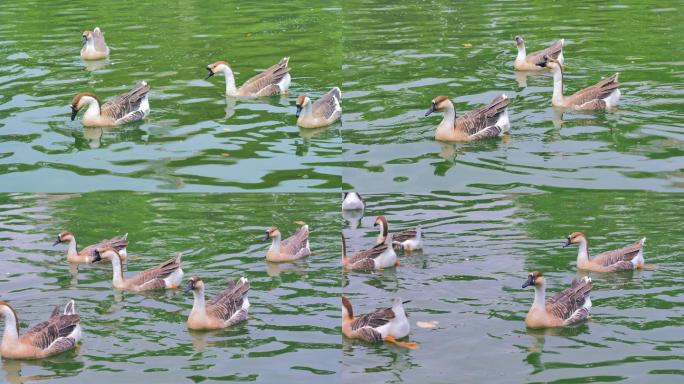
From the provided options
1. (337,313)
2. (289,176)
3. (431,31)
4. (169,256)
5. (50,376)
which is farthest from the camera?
(431,31)

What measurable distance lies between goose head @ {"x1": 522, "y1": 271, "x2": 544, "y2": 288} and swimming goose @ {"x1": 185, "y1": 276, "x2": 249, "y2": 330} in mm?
3831

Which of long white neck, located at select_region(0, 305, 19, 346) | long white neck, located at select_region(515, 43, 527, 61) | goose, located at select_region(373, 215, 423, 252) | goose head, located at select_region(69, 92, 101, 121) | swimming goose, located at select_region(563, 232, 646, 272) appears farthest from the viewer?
long white neck, located at select_region(515, 43, 527, 61)

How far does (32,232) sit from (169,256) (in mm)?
2471

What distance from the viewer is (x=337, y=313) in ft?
A: 50.5

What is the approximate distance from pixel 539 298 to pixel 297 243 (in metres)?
4.20

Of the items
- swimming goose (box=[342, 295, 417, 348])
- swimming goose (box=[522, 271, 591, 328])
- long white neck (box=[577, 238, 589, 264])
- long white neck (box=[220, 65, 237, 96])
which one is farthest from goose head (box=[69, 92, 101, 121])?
swimming goose (box=[522, 271, 591, 328])

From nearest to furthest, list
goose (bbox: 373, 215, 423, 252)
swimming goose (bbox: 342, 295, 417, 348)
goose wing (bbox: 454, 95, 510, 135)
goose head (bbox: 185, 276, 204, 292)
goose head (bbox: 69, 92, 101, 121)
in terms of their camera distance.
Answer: swimming goose (bbox: 342, 295, 417, 348) → goose head (bbox: 185, 276, 204, 292) → goose (bbox: 373, 215, 423, 252) → goose wing (bbox: 454, 95, 510, 135) → goose head (bbox: 69, 92, 101, 121)

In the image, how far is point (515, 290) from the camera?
16.4 m

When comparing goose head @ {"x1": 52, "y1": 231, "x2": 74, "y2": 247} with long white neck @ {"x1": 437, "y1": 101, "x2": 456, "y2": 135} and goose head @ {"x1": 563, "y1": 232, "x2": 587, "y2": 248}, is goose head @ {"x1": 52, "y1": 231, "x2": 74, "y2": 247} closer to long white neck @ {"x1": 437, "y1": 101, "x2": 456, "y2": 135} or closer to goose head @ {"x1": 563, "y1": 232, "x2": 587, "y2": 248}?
long white neck @ {"x1": 437, "y1": 101, "x2": 456, "y2": 135}

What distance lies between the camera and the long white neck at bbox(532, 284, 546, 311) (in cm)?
1529

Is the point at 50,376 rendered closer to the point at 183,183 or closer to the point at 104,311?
the point at 104,311

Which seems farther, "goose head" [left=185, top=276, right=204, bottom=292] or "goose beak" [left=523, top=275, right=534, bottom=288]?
"goose head" [left=185, top=276, right=204, bottom=292]

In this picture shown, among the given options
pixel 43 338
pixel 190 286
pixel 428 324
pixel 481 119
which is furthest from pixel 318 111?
pixel 43 338

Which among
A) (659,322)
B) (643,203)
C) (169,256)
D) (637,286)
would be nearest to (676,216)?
(643,203)
